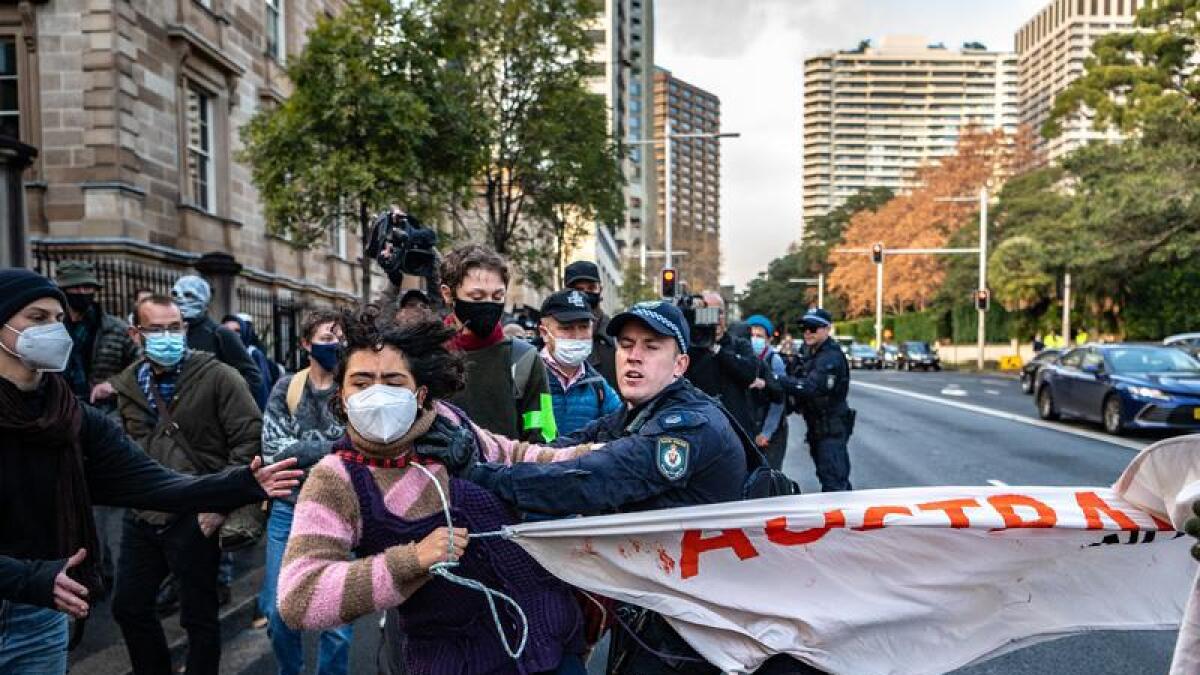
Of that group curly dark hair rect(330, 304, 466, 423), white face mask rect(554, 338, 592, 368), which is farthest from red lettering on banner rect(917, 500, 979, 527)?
white face mask rect(554, 338, 592, 368)

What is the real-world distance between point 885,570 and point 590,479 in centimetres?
104

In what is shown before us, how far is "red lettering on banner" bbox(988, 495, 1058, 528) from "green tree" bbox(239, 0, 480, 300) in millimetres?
8623

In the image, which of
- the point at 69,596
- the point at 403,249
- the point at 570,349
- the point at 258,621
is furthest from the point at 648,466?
the point at 258,621

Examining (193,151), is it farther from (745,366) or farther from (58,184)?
(745,366)

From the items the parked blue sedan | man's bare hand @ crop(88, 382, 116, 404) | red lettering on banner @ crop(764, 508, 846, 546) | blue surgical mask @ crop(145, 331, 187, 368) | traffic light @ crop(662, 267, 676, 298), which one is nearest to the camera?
red lettering on banner @ crop(764, 508, 846, 546)

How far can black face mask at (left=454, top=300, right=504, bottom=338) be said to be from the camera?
3807 millimetres

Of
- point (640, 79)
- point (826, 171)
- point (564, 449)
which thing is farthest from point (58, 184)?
point (826, 171)

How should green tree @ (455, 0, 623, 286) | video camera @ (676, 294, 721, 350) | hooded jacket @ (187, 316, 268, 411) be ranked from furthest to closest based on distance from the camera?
green tree @ (455, 0, 623, 286) → video camera @ (676, 294, 721, 350) → hooded jacket @ (187, 316, 268, 411)

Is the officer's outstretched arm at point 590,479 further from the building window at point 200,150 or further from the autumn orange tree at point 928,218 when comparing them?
the autumn orange tree at point 928,218

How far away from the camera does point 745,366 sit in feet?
22.6

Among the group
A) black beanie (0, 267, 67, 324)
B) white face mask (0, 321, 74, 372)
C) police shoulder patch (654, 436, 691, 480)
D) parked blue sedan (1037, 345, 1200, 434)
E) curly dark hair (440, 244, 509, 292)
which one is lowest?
parked blue sedan (1037, 345, 1200, 434)

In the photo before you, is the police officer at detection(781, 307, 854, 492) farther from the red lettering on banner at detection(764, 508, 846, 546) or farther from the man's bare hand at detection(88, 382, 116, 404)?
the man's bare hand at detection(88, 382, 116, 404)

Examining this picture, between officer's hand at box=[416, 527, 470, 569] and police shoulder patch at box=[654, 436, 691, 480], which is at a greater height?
police shoulder patch at box=[654, 436, 691, 480]

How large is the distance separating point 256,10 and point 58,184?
287 inches
